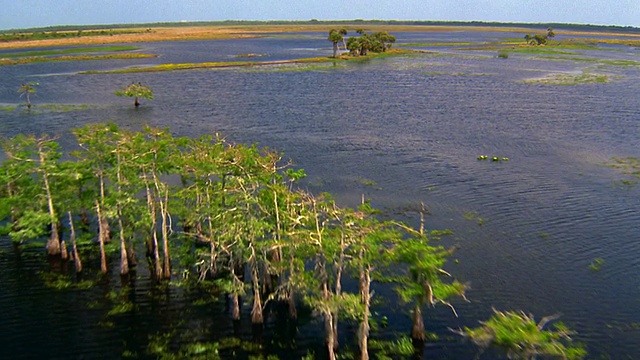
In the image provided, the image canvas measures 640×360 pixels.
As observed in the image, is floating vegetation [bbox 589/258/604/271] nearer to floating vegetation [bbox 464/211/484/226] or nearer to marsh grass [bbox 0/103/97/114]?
floating vegetation [bbox 464/211/484/226]

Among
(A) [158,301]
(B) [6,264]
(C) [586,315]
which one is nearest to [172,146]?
(A) [158,301]

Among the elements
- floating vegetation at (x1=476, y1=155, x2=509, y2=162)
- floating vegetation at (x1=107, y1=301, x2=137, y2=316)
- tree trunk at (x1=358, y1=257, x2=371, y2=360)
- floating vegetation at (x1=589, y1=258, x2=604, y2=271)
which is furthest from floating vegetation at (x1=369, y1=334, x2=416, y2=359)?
floating vegetation at (x1=476, y1=155, x2=509, y2=162)

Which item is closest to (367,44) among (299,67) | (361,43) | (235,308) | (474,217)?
(361,43)

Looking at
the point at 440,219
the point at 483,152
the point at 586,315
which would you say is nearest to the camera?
the point at 586,315

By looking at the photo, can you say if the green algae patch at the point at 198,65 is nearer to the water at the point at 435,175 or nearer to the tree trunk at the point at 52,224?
the water at the point at 435,175

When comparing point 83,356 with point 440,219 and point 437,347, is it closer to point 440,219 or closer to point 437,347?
point 437,347

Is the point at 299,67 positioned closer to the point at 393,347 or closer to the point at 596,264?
the point at 596,264
